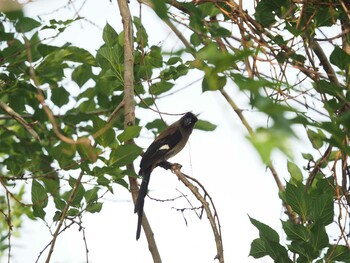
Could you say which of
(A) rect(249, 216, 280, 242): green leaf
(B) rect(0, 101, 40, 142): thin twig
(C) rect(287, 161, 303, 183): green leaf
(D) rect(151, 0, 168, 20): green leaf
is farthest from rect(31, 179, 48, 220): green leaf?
(D) rect(151, 0, 168, 20): green leaf

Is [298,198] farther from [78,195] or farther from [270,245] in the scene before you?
[78,195]

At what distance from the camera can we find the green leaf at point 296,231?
2.59m

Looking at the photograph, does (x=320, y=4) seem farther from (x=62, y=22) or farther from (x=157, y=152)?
(x=157, y=152)

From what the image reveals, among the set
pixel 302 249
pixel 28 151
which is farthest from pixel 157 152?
pixel 302 249

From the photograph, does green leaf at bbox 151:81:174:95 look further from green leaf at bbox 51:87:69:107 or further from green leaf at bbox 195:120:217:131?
green leaf at bbox 51:87:69:107

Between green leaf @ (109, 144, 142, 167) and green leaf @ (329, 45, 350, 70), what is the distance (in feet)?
3.04

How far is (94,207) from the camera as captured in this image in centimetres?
311

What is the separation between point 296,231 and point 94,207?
1.10 m

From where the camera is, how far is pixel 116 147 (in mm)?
2668

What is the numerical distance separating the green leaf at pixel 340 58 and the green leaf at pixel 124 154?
3.04 feet

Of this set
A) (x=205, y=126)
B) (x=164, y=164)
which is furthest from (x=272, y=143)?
(x=164, y=164)

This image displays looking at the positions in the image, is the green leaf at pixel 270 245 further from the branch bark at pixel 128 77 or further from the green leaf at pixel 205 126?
the green leaf at pixel 205 126

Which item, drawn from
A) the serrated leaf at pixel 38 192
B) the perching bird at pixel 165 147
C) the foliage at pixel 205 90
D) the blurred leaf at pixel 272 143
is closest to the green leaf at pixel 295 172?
the foliage at pixel 205 90

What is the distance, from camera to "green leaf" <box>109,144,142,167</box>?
262 cm
